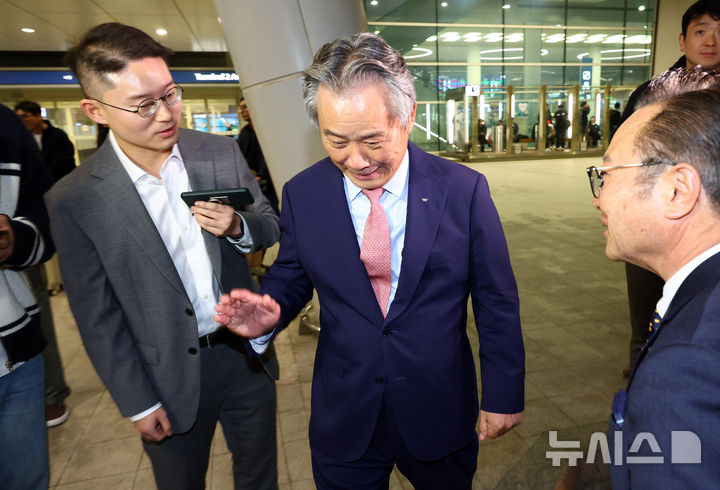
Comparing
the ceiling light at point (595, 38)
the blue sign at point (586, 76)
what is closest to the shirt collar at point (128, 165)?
the blue sign at point (586, 76)

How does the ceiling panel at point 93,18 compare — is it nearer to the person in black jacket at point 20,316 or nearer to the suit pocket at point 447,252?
the person in black jacket at point 20,316

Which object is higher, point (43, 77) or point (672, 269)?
point (43, 77)

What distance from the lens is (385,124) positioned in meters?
1.31

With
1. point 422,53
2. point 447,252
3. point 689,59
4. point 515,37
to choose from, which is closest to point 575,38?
point 515,37

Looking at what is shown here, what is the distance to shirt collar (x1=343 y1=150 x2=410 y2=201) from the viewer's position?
4.70 ft

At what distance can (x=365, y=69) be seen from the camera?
127 centimetres

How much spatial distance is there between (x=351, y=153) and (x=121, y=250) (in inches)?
32.0

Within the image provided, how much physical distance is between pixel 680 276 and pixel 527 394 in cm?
252

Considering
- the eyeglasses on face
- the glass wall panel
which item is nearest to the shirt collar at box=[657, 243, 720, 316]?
the eyeglasses on face

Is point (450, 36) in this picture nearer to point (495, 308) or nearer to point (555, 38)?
point (555, 38)

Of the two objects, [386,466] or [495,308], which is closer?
[495,308]

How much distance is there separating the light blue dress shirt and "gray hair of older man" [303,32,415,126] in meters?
0.19

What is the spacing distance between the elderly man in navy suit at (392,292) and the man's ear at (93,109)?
2.15 ft

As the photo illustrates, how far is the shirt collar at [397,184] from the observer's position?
1.43m
